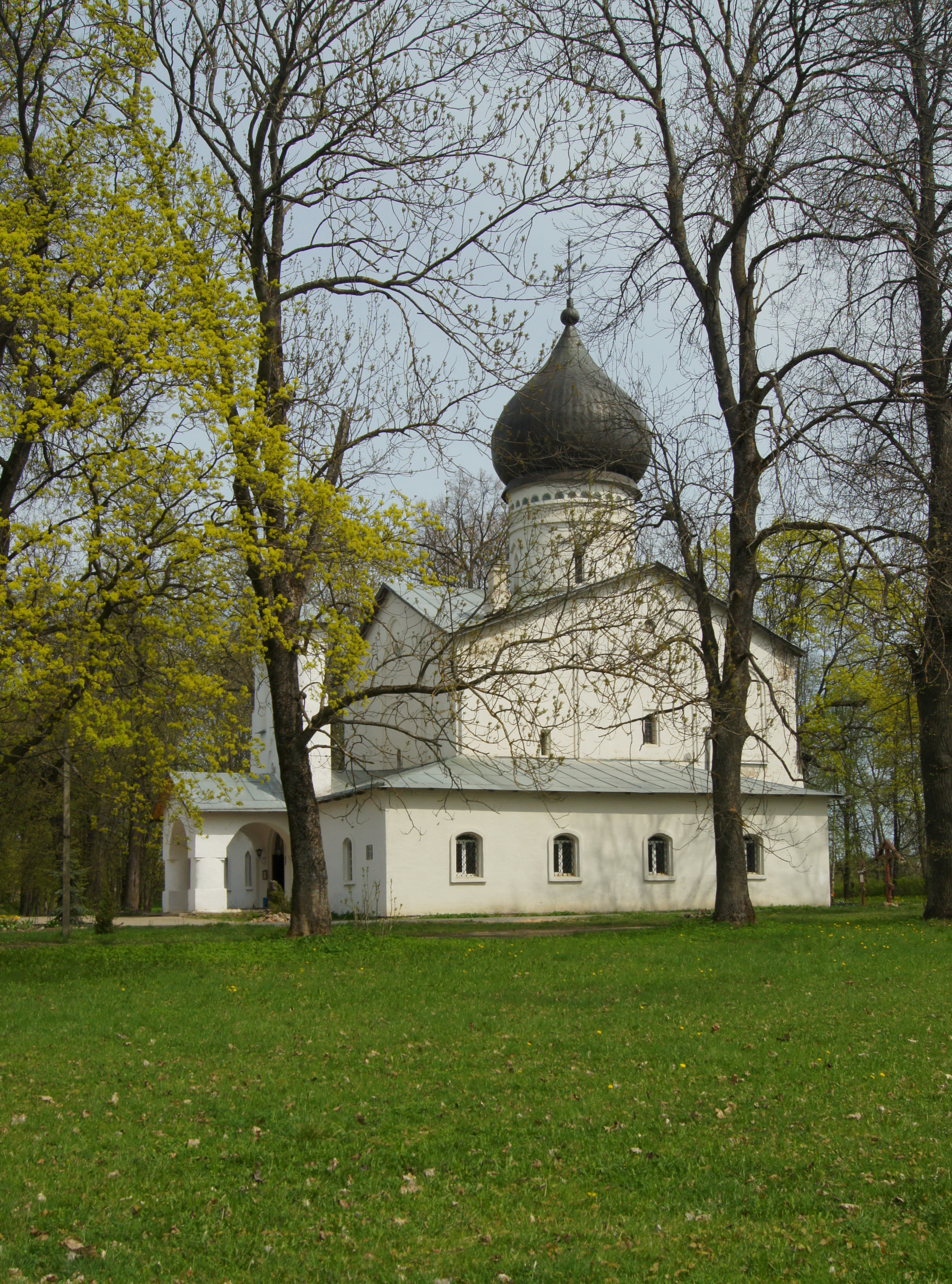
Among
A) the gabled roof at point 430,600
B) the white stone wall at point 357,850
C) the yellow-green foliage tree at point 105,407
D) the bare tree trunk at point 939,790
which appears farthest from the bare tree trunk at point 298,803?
the gabled roof at point 430,600

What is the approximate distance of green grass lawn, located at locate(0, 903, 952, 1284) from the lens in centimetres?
485

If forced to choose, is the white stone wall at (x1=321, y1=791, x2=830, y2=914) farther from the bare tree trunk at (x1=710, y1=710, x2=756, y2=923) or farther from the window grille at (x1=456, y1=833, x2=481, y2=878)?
the bare tree trunk at (x1=710, y1=710, x2=756, y2=923)

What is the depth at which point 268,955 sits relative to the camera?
15164mm

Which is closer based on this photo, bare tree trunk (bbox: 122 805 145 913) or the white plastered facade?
the white plastered facade

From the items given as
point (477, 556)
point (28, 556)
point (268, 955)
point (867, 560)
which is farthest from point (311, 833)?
point (867, 560)

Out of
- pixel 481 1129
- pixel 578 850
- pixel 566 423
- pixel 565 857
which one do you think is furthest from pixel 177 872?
pixel 481 1129

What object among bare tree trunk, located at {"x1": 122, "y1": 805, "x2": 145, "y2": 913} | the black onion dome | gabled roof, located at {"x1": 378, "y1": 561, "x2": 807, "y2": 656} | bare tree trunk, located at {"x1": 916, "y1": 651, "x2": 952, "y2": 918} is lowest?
bare tree trunk, located at {"x1": 122, "y1": 805, "x2": 145, "y2": 913}

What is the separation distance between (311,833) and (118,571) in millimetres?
5598

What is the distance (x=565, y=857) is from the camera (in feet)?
93.3

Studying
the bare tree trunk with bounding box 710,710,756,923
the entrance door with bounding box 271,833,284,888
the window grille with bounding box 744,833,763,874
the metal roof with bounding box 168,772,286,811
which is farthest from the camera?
the entrance door with bounding box 271,833,284,888

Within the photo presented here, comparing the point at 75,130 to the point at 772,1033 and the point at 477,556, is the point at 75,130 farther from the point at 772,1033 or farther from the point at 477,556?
the point at 772,1033

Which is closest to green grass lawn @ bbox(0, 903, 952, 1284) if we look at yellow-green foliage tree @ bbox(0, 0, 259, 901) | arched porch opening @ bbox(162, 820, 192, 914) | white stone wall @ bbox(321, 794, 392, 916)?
yellow-green foliage tree @ bbox(0, 0, 259, 901)

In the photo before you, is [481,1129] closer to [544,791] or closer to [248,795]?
[544,791]

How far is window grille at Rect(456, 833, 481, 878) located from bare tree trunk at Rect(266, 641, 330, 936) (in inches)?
Result: 380
